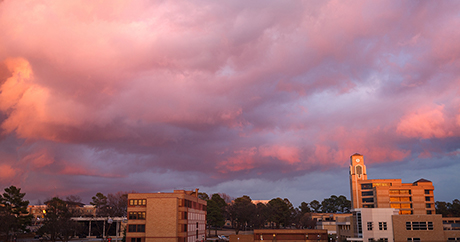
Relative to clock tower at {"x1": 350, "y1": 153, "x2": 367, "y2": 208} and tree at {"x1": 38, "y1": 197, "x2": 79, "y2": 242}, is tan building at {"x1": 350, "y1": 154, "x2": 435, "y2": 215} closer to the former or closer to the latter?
clock tower at {"x1": 350, "y1": 153, "x2": 367, "y2": 208}

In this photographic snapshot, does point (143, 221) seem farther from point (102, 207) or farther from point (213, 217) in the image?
point (213, 217)

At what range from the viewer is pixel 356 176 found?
157m

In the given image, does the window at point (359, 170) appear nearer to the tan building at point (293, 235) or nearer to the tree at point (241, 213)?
the tree at point (241, 213)

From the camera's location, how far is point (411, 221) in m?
81.1

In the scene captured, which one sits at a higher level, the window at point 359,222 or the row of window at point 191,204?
the row of window at point 191,204

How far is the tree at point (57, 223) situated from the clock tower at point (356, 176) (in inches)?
4391

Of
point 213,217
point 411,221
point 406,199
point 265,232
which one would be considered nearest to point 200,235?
point 265,232

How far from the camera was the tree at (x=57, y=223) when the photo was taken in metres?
109

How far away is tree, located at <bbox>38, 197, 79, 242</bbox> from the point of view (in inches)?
4301

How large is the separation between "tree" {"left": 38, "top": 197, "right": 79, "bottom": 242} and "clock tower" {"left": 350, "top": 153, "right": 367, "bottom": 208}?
11154 cm

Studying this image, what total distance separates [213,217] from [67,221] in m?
60.4

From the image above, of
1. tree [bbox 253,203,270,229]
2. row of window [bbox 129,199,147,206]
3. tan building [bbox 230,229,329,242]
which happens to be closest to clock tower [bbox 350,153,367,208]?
tree [bbox 253,203,270,229]

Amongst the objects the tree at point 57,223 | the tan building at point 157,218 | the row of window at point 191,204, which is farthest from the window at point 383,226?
the tree at point 57,223

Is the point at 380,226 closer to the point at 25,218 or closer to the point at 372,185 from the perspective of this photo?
the point at 372,185
